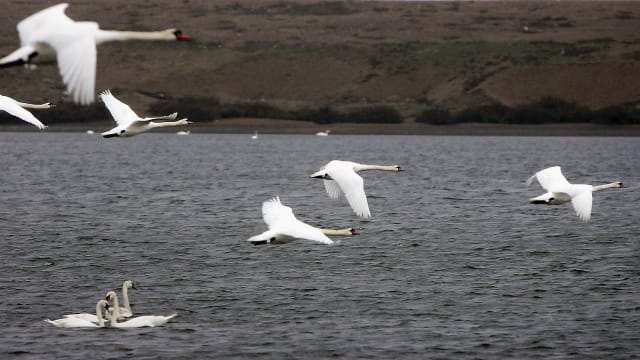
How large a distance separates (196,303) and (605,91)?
8906cm

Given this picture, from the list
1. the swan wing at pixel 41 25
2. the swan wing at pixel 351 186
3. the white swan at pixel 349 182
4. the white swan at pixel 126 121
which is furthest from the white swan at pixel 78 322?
the swan wing at pixel 41 25

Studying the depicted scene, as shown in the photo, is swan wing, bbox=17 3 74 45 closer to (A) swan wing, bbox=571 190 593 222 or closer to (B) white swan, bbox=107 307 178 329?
(B) white swan, bbox=107 307 178 329

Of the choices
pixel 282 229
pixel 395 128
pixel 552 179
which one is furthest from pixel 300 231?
pixel 395 128

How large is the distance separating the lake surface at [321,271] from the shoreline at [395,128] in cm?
4294

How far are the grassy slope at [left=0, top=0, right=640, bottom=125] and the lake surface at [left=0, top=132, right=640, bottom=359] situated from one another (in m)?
54.6

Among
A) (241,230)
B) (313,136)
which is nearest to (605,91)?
(313,136)

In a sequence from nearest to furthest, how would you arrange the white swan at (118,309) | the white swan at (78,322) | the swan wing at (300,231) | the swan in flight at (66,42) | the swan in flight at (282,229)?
the swan in flight at (66,42), the swan wing at (300,231), the swan in flight at (282,229), the white swan at (78,322), the white swan at (118,309)

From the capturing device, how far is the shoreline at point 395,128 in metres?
102

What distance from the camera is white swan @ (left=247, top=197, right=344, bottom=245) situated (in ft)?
62.0

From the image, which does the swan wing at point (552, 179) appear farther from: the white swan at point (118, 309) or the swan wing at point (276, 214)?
the white swan at point (118, 309)

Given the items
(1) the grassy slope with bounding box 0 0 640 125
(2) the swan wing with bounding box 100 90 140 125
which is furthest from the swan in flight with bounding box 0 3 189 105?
(1) the grassy slope with bounding box 0 0 640 125

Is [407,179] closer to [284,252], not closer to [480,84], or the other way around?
[284,252]

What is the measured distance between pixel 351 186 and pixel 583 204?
3.92 metres

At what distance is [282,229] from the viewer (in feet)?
64.2
